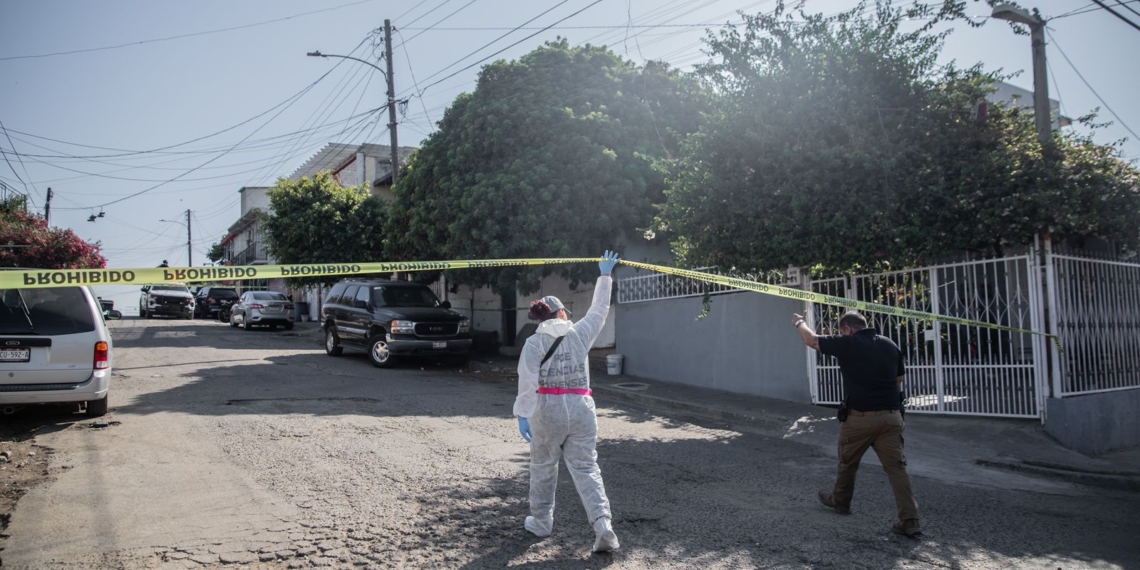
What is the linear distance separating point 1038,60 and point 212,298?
113ft

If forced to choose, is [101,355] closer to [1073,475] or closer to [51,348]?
[51,348]

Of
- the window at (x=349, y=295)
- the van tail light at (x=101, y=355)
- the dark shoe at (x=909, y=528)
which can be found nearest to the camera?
the dark shoe at (x=909, y=528)

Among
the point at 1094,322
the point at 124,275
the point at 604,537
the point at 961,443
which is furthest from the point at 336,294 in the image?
the point at 1094,322

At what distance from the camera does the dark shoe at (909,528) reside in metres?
4.95

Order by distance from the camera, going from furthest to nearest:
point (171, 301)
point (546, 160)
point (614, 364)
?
point (171, 301) → point (546, 160) → point (614, 364)

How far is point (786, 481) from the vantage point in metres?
6.59

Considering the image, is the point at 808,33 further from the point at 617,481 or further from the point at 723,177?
the point at 617,481

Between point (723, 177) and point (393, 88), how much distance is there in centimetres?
1402

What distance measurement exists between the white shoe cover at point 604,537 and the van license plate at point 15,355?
6560 mm

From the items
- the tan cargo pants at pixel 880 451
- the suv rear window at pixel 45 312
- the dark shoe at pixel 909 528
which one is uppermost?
the suv rear window at pixel 45 312

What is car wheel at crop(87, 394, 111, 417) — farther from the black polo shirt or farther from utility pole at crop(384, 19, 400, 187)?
utility pole at crop(384, 19, 400, 187)

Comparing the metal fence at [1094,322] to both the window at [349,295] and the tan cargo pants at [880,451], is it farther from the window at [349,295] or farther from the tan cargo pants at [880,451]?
the window at [349,295]

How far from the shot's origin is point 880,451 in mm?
5219

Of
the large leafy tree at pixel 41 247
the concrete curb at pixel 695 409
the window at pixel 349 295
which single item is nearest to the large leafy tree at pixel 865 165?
the concrete curb at pixel 695 409
